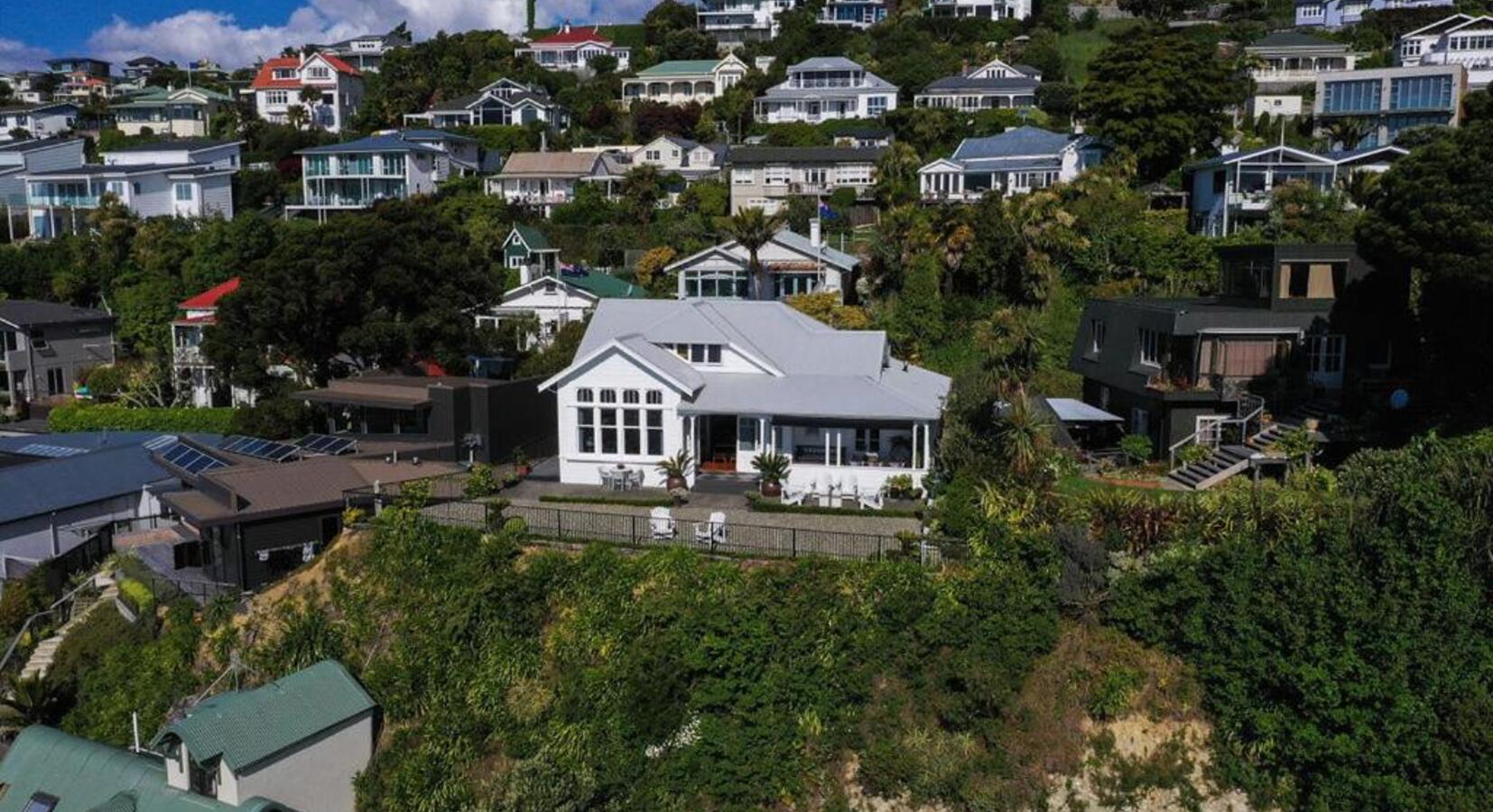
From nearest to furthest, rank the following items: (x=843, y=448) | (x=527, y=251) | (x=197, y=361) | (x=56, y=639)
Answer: (x=56, y=639) → (x=843, y=448) → (x=197, y=361) → (x=527, y=251)

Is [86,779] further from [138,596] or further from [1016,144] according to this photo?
[1016,144]

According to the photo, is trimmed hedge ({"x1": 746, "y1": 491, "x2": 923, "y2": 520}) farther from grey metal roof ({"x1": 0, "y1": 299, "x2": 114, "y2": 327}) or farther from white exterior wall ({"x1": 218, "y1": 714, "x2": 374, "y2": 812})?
grey metal roof ({"x1": 0, "y1": 299, "x2": 114, "y2": 327})

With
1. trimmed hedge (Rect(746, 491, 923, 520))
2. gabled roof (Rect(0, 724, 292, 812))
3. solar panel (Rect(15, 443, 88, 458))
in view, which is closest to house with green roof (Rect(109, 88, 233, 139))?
solar panel (Rect(15, 443, 88, 458))

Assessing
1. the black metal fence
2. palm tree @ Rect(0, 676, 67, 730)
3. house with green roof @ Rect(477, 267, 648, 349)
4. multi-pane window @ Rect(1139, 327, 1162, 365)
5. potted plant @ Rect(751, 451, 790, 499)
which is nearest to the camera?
the black metal fence

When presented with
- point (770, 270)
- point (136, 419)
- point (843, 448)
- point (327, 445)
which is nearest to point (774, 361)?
point (843, 448)

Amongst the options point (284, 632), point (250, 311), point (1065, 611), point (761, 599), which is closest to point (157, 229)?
point (250, 311)

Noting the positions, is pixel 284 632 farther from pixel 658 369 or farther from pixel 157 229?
pixel 157 229

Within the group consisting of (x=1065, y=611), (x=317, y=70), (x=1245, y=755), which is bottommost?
(x=1245, y=755)
